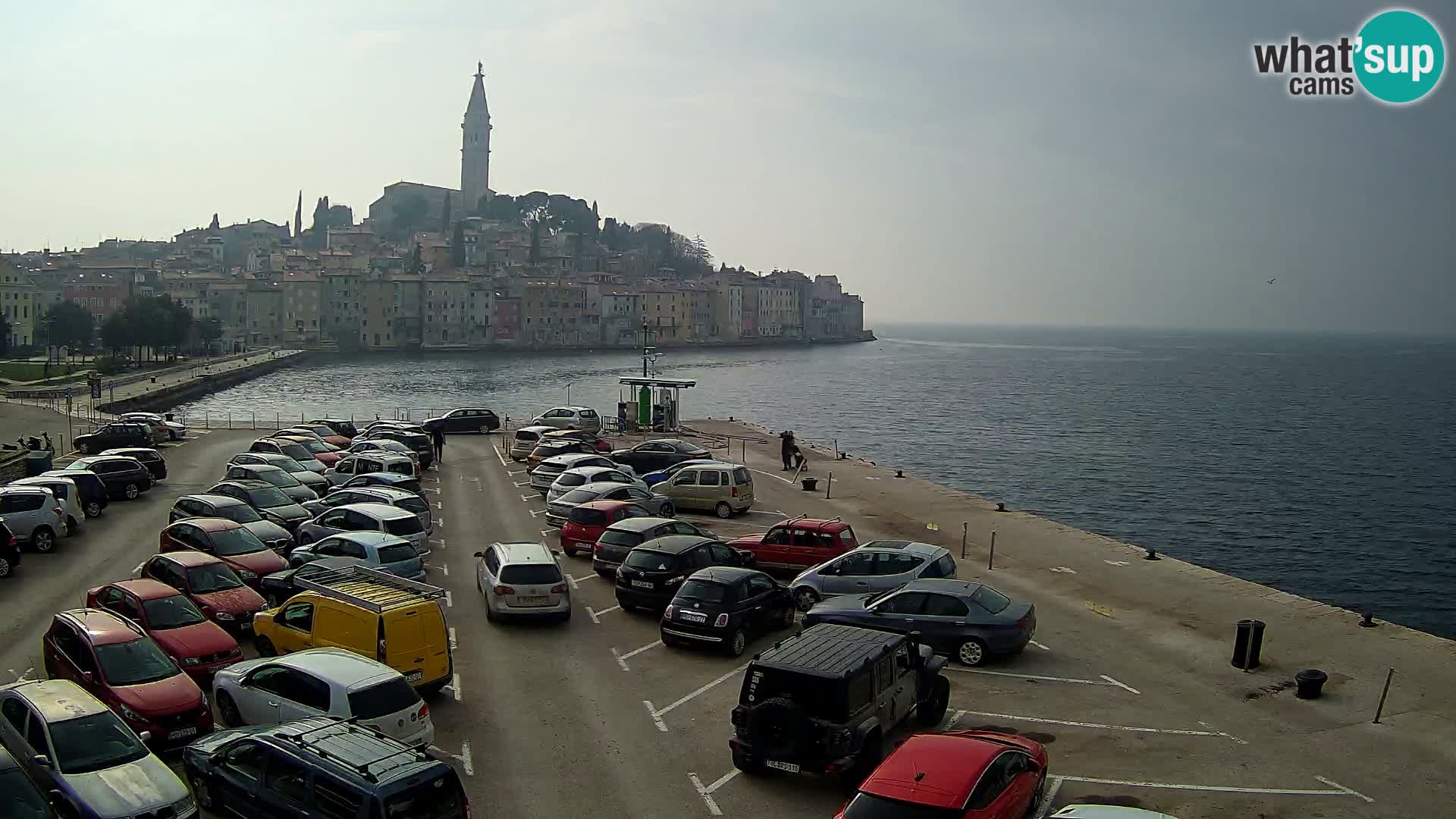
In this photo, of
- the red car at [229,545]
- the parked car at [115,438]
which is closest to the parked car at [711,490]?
the red car at [229,545]

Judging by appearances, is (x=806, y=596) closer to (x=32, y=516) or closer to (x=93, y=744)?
(x=93, y=744)

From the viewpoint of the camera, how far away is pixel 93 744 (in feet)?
29.0

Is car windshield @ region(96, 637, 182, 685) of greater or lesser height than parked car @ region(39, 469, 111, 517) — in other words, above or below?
above

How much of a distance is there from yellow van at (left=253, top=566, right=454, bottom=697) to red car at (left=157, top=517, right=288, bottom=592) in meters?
3.55

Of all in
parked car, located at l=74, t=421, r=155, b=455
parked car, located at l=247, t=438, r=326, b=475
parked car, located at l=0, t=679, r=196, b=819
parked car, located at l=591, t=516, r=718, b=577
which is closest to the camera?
parked car, located at l=0, t=679, r=196, b=819

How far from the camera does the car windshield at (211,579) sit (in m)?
14.8

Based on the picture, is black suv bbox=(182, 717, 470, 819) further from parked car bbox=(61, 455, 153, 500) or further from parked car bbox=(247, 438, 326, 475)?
parked car bbox=(247, 438, 326, 475)

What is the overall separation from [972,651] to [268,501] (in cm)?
1530

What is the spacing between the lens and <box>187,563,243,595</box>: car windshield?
14.8m

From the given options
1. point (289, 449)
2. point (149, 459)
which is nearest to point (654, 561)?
point (289, 449)

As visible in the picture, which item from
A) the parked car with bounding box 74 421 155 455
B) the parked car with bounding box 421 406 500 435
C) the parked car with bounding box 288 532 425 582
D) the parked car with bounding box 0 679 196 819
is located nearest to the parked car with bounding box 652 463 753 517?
the parked car with bounding box 288 532 425 582

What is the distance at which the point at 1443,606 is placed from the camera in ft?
100

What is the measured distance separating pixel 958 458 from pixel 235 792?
177 ft

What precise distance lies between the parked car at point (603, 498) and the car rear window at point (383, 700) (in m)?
12.8
